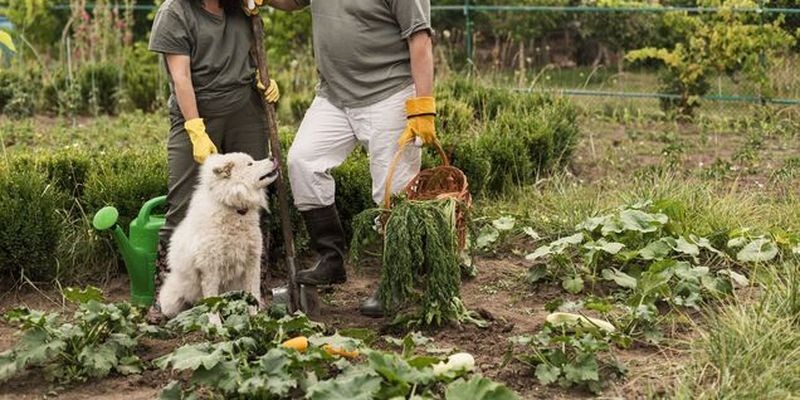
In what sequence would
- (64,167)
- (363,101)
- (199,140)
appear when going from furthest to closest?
(64,167) → (363,101) → (199,140)

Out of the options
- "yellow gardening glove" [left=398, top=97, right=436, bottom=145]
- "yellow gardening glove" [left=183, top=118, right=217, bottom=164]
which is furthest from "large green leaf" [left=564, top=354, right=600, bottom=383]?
"yellow gardening glove" [left=183, top=118, right=217, bottom=164]

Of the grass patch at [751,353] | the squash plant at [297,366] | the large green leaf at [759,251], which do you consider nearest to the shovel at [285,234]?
the squash plant at [297,366]

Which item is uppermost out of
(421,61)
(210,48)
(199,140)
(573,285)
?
(210,48)

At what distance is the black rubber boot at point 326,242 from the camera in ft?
18.9

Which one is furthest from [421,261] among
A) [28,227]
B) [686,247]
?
[28,227]

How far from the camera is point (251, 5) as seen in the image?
5602 millimetres

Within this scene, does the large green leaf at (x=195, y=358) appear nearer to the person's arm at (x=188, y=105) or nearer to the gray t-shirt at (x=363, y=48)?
the person's arm at (x=188, y=105)

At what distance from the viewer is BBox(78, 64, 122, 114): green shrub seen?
11.6 m

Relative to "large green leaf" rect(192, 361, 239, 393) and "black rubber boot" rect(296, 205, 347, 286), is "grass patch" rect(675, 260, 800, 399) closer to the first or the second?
"large green leaf" rect(192, 361, 239, 393)

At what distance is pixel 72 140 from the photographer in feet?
30.7

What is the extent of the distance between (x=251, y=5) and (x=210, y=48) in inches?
11.2

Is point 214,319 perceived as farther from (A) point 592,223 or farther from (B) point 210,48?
(A) point 592,223

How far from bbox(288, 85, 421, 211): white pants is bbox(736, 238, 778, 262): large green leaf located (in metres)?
1.70

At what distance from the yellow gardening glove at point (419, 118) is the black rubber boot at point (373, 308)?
2.61ft
